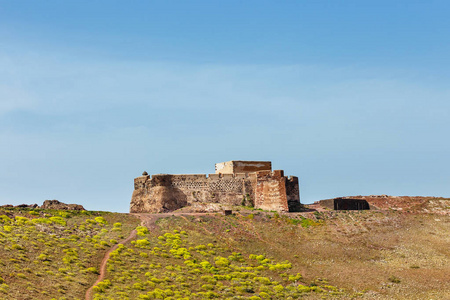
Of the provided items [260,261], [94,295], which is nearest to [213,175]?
[260,261]

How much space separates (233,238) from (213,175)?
12.8 meters

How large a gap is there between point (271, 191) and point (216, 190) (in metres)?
6.77

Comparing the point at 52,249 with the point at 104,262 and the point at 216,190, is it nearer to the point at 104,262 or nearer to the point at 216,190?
the point at 104,262

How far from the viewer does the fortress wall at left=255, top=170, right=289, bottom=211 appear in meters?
58.3

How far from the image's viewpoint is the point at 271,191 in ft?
194

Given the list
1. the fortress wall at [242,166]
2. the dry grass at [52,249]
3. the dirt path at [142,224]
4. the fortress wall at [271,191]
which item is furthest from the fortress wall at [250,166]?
the dry grass at [52,249]

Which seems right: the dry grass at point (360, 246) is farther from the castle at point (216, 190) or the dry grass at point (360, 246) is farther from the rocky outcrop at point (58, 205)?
the rocky outcrop at point (58, 205)

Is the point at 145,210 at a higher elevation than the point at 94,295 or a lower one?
higher

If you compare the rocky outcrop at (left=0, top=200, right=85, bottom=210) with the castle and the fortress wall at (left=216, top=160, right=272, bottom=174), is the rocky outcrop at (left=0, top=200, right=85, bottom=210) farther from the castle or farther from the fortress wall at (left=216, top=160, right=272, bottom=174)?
the fortress wall at (left=216, top=160, right=272, bottom=174)

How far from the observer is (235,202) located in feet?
202

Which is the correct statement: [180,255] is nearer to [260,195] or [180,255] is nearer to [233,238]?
[233,238]

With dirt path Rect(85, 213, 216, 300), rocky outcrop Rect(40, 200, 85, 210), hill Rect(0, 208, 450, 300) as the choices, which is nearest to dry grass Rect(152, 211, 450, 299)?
hill Rect(0, 208, 450, 300)

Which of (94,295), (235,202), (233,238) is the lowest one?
(94,295)

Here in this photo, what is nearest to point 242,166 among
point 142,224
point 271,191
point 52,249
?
point 271,191
